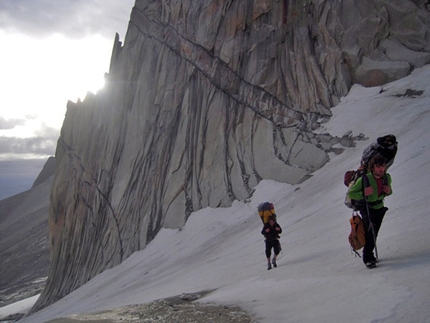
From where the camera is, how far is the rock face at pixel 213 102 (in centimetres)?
2128

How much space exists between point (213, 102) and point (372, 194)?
20667 mm

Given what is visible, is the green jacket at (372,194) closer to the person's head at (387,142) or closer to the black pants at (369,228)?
the black pants at (369,228)

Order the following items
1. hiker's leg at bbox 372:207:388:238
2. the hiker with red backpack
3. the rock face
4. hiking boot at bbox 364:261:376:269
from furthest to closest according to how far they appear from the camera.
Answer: the rock face
the hiker with red backpack
hiker's leg at bbox 372:207:388:238
hiking boot at bbox 364:261:376:269

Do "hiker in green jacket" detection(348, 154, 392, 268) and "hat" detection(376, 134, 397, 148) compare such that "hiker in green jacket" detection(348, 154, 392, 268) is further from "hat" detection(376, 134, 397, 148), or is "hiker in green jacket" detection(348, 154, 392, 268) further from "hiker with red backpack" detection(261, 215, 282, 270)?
"hiker with red backpack" detection(261, 215, 282, 270)

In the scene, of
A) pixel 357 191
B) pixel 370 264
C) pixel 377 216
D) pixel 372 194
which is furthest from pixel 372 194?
pixel 370 264

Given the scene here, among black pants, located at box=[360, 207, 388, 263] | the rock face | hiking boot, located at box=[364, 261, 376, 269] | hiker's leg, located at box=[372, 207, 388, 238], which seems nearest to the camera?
hiking boot, located at box=[364, 261, 376, 269]

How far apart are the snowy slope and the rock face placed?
1427 mm

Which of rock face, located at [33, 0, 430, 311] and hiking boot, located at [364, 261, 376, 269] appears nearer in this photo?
hiking boot, located at [364, 261, 376, 269]

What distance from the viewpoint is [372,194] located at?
18.0 feet

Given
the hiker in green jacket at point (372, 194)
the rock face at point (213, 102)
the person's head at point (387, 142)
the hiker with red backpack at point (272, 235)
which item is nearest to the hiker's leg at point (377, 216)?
the hiker in green jacket at point (372, 194)

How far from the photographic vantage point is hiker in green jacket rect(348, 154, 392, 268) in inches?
213

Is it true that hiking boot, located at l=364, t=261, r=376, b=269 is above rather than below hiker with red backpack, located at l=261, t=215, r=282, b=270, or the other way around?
below

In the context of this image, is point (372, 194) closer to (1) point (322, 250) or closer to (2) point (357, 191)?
(2) point (357, 191)

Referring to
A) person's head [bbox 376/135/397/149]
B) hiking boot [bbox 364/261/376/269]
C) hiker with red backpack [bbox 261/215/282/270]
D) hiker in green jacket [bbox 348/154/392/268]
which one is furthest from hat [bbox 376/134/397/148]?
hiker with red backpack [bbox 261/215/282/270]
